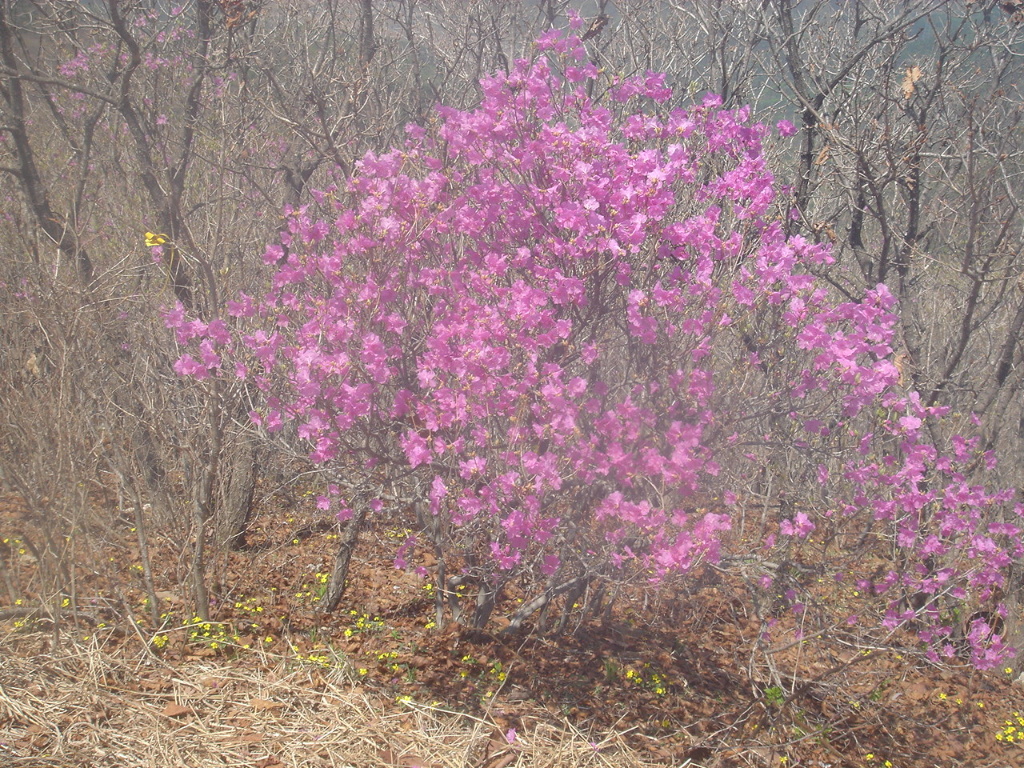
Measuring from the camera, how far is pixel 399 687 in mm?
3834

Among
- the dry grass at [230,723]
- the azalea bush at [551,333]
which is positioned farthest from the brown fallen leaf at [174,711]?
the azalea bush at [551,333]

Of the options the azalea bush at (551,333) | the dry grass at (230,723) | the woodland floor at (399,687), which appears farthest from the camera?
the woodland floor at (399,687)

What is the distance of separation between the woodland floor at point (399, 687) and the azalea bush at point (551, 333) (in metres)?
0.75

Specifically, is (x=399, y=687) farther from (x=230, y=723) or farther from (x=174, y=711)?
(x=174, y=711)

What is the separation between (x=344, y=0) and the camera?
8977mm

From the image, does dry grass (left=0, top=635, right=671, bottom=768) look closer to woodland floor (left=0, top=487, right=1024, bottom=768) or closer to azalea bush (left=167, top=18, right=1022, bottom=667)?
woodland floor (left=0, top=487, right=1024, bottom=768)

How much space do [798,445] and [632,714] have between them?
63.3 inches

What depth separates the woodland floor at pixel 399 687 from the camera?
323cm

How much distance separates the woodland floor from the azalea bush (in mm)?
747

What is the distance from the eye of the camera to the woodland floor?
323 centimetres

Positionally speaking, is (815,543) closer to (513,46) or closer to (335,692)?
(335,692)

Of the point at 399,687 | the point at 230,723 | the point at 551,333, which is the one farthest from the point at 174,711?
the point at 551,333

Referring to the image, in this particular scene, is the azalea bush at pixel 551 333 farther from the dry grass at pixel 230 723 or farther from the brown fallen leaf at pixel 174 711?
the brown fallen leaf at pixel 174 711

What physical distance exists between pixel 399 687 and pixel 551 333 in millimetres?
1995
